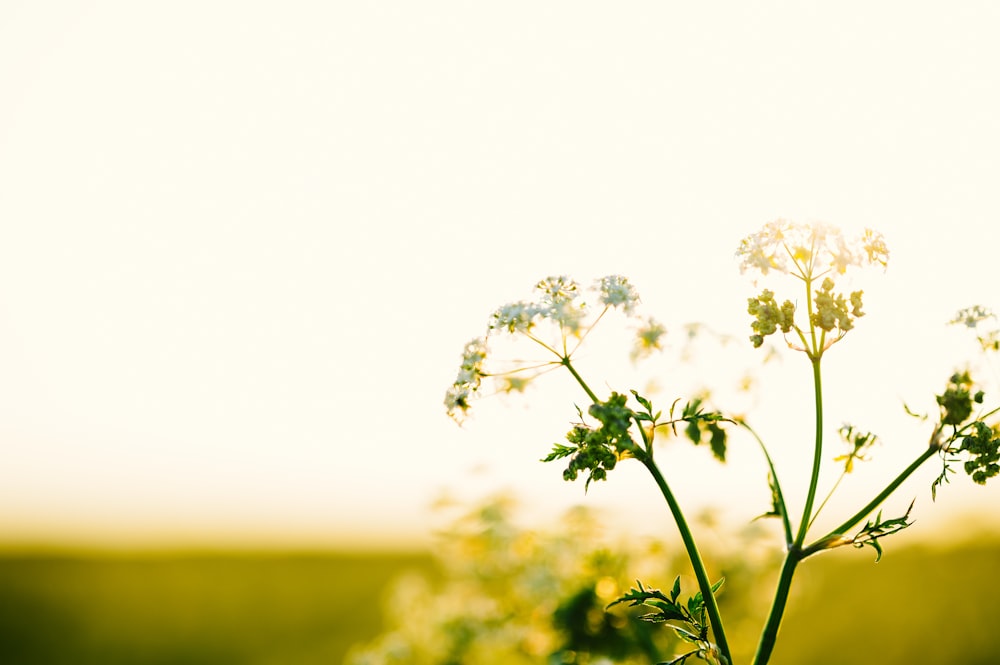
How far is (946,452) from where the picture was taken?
225 centimetres

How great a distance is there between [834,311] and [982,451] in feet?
1.96

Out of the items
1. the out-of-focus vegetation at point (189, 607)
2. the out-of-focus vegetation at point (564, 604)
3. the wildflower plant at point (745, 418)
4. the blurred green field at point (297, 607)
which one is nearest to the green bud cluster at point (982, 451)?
the wildflower plant at point (745, 418)

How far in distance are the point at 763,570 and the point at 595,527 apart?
131 centimetres

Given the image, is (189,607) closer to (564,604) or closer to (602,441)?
(564,604)

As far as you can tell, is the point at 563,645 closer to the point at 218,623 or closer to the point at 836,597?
the point at 836,597

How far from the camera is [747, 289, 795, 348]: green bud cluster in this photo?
2.45 m

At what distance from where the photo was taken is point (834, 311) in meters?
2.42

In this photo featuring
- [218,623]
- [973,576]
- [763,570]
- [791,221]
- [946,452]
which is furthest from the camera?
[218,623]

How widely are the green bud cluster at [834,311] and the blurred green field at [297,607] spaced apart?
3577 mm

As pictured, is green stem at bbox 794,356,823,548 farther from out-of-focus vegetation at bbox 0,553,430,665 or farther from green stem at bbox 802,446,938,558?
out-of-focus vegetation at bbox 0,553,430,665

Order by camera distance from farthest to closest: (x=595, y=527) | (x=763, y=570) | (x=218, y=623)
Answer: (x=218, y=623) → (x=763, y=570) → (x=595, y=527)

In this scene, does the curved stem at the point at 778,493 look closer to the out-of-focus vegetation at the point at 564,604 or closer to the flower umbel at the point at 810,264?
the flower umbel at the point at 810,264

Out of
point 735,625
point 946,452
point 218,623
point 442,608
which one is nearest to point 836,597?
point 735,625

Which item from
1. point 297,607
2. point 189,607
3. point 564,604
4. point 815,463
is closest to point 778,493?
point 815,463
